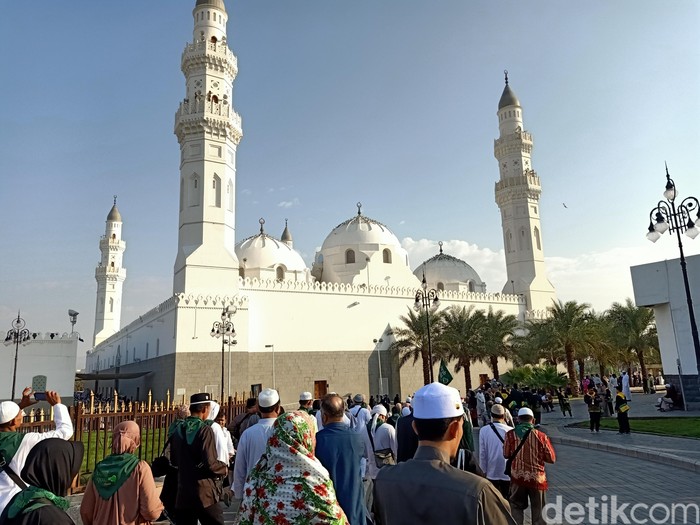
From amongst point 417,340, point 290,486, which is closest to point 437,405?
point 290,486

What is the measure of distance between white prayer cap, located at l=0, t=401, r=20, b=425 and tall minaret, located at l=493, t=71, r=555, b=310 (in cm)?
3517

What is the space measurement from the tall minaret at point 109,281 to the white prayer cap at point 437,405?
2025 inches

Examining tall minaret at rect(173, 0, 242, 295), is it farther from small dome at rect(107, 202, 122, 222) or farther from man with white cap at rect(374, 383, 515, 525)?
small dome at rect(107, 202, 122, 222)

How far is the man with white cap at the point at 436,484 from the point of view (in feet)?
6.24

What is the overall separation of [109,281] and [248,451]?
162 feet

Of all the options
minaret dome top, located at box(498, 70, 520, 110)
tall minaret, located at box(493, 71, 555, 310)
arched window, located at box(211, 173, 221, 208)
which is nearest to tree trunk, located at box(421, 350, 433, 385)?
tall minaret, located at box(493, 71, 555, 310)

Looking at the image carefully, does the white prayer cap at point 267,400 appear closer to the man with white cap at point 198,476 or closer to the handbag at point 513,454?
the man with white cap at point 198,476

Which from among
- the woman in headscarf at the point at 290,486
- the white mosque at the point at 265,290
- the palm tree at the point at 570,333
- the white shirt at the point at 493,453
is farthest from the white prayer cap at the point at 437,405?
the palm tree at the point at 570,333

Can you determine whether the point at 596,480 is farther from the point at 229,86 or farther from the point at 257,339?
the point at 229,86

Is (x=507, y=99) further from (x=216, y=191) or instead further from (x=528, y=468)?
(x=528, y=468)

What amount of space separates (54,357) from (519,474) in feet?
90.6

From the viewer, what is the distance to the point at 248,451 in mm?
4254

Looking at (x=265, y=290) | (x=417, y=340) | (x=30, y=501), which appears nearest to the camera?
(x=30, y=501)

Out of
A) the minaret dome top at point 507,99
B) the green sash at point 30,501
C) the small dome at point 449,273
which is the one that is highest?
the minaret dome top at point 507,99
